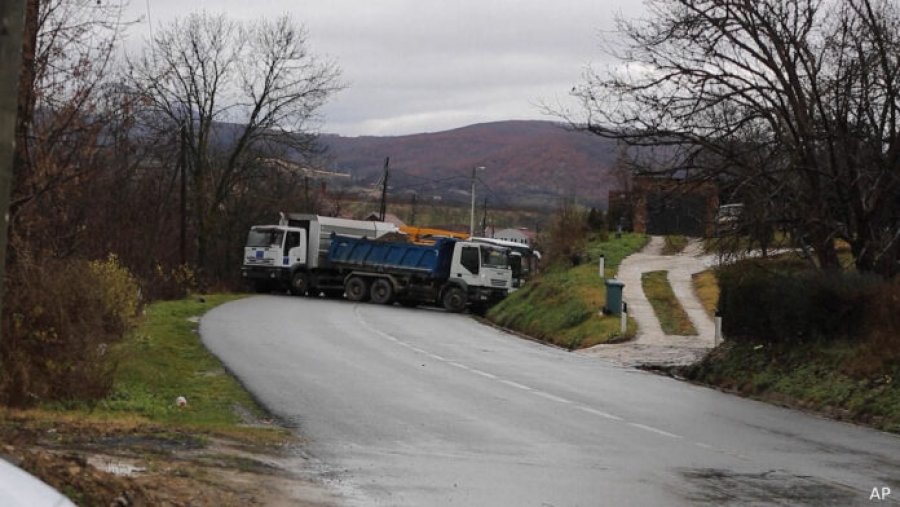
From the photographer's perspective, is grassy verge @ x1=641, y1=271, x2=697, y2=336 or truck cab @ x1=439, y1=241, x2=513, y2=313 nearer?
grassy verge @ x1=641, y1=271, x2=697, y2=336

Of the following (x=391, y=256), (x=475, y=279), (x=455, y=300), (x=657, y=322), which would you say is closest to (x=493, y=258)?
(x=475, y=279)

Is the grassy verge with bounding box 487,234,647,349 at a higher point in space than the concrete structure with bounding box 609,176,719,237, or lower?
lower

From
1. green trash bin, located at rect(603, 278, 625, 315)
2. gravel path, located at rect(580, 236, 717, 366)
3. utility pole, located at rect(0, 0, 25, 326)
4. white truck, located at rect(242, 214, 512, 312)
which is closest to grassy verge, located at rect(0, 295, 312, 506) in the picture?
utility pole, located at rect(0, 0, 25, 326)

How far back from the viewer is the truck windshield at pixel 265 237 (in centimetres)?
5319

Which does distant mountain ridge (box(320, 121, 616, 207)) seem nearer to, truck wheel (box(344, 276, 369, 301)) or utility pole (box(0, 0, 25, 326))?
truck wheel (box(344, 276, 369, 301))

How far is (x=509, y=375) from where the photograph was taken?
66.1 ft

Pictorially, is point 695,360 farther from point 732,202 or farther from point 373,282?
point 373,282

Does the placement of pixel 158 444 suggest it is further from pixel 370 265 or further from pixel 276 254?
pixel 276 254

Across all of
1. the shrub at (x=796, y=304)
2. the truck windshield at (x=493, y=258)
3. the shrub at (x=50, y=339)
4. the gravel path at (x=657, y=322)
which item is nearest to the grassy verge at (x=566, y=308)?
the gravel path at (x=657, y=322)

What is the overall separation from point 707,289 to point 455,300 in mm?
12937

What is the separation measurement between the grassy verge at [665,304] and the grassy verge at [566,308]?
48.6 inches

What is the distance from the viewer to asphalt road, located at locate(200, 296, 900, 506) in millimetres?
9641

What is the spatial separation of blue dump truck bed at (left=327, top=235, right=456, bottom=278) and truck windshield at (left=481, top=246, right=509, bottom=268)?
1.42 m

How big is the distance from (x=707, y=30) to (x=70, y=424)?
15473 mm
